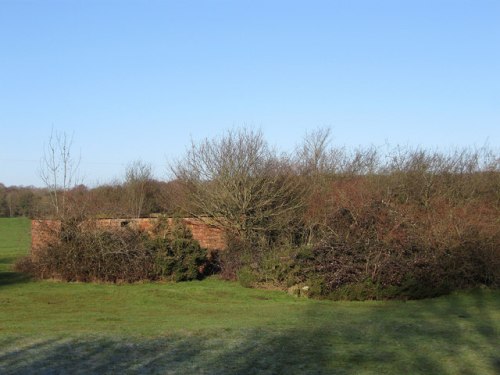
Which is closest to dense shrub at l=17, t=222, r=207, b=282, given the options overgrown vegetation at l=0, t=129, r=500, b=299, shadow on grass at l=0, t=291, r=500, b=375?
overgrown vegetation at l=0, t=129, r=500, b=299

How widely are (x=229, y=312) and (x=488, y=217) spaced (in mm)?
10673

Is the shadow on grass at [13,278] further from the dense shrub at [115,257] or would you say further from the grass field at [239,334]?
the grass field at [239,334]

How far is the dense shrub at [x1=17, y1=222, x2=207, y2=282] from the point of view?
22547 mm

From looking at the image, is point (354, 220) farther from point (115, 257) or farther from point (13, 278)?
point (13, 278)

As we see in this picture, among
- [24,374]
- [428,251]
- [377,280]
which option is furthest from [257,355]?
[428,251]

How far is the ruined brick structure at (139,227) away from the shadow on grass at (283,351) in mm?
12089

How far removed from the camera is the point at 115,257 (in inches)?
888

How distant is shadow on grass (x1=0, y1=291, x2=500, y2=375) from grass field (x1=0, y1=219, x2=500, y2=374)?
0.06ft

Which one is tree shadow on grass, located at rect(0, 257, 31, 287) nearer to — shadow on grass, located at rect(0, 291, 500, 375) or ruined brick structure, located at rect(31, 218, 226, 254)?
ruined brick structure, located at rect(31, 218, 226, 254)

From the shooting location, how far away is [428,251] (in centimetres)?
1997

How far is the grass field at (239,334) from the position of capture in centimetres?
898

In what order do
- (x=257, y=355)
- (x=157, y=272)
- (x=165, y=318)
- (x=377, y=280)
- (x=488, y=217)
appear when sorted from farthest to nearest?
(x=157, y=272) < (x=488, y=217) < (x=377, y=280) < (x=165, y=318) < (x=257, y=355)

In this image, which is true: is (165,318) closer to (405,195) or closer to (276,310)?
(276,310)

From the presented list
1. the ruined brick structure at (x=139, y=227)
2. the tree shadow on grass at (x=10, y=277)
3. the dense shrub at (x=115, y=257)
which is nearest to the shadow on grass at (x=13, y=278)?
the tree shadow on grass at (x=10, y=277)
